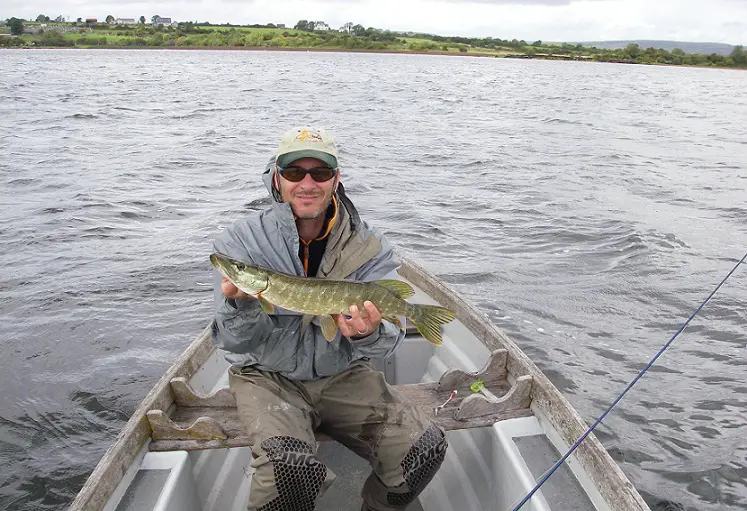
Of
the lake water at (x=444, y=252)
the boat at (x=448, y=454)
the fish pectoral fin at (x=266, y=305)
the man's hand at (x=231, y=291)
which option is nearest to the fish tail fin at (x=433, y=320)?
the boat at (x=448, y=454)

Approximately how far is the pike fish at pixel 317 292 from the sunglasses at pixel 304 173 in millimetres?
655

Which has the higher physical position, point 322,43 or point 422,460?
point 322,43

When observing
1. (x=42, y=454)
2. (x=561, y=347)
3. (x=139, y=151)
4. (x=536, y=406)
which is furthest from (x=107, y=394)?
(x=139, y=151)

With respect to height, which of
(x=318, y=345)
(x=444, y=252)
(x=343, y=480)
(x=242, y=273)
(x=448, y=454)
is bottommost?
(x=444, y=252)

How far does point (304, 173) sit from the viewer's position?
11.5 ft

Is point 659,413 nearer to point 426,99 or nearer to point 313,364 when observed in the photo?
point 313,364

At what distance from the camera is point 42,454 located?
5898 millimetres

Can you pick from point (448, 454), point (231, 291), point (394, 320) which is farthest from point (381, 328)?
point (448, 454)

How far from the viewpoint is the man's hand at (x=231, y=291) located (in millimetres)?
3141

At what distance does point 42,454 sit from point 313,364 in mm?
3907

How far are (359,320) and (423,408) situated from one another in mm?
1217

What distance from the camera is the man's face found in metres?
3.50

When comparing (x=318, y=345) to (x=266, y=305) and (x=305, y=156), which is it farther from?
(x=305, y=156)

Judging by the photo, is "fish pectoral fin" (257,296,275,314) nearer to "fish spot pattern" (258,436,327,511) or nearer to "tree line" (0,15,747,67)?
"fish spot pattern" (258,436,327,511)
